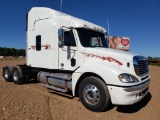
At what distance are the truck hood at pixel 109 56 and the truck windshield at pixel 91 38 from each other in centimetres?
44

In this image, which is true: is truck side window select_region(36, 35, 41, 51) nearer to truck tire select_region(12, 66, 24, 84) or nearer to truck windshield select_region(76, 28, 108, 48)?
truck tire select_region(12, 66, 24, 84)

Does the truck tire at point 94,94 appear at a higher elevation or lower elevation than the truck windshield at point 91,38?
lower

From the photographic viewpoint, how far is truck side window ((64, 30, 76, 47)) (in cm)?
690

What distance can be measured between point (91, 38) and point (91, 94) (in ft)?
7.68

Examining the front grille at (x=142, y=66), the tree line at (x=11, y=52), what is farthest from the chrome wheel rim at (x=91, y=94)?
the tree line at (x=11, y=52)

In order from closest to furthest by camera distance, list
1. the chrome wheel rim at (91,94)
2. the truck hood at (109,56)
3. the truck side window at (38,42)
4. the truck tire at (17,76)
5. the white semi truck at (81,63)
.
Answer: the white semi truck at (81,63) < the chrome wheel rim at (91,94) < the truck hood at (109,56) < the truck side window at (38,42) < the truck tire at (17,76)

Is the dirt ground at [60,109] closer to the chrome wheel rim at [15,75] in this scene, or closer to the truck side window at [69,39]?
the truck side window at [69,39]

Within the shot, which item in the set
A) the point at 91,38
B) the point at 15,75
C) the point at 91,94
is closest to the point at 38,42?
the point at 15,75

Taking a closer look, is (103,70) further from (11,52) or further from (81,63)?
(11,52)

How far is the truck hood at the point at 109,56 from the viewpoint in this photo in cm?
590

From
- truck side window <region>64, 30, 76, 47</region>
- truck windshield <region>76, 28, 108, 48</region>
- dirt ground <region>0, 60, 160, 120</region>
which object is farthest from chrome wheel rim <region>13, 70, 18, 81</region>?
truck windshield <region>76, 28, 108, 48</region>

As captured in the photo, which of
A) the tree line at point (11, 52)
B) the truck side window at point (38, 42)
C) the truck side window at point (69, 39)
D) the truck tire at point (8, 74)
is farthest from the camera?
the tree line at point (11, 52)

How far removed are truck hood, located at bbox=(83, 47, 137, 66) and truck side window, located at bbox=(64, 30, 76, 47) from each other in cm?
63

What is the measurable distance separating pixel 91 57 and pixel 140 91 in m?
1.93
